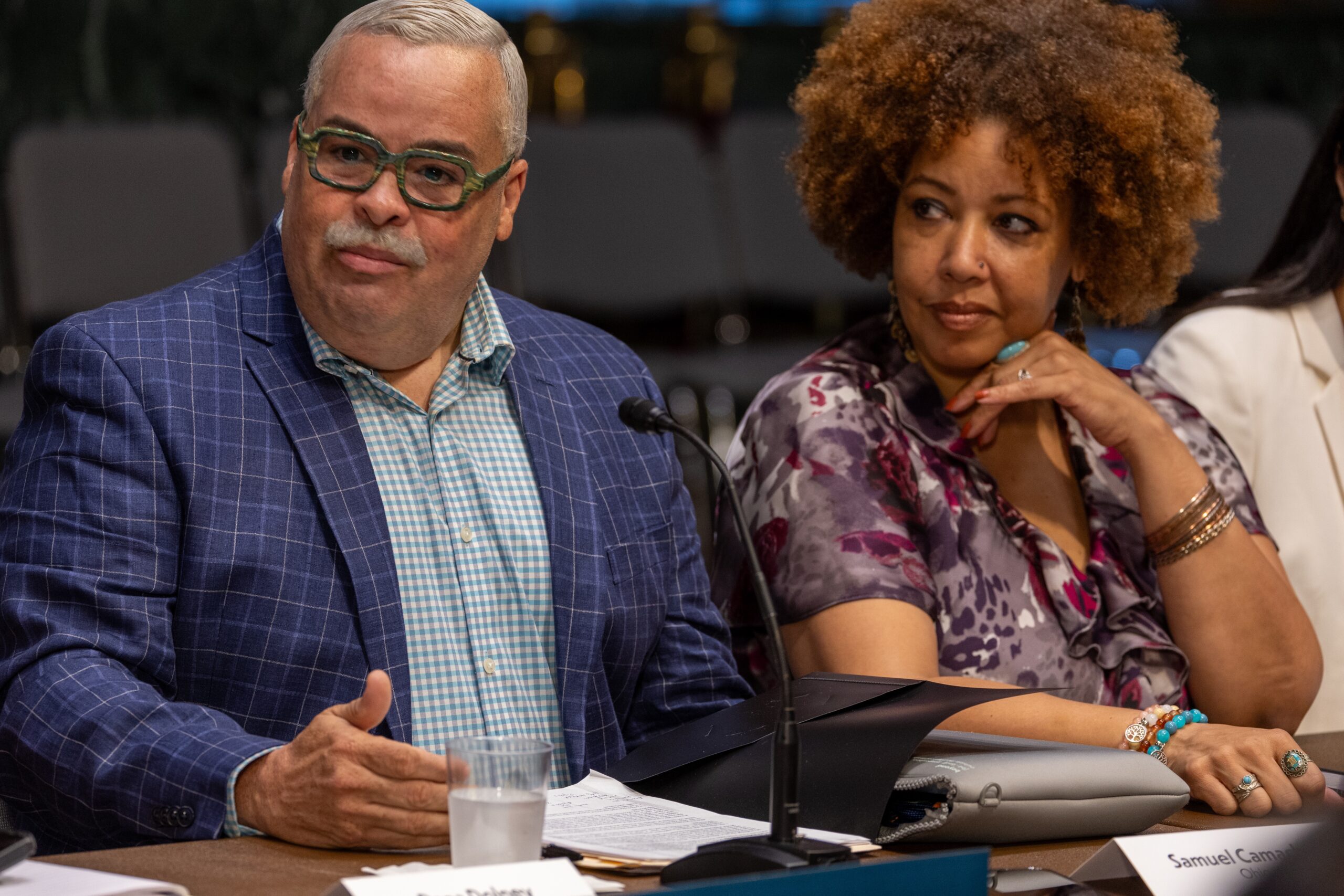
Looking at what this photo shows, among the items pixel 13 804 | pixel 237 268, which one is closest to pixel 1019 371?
pixel 237 268

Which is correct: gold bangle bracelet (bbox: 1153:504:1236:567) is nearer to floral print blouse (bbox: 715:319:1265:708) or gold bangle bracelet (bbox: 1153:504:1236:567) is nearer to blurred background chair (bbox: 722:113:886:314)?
floral print blouse (bbox: 715:319:1265:708)

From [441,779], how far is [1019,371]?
3.79ft

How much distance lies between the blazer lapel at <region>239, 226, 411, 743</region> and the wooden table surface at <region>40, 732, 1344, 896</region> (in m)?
0.36

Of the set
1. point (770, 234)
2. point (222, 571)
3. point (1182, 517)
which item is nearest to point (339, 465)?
point (222, 571)

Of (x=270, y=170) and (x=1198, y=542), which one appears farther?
(x=270, y=170)

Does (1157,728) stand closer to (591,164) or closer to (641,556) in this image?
(641,556)

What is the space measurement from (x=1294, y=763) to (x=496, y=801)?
0.90m

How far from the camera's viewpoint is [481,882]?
1055 mm

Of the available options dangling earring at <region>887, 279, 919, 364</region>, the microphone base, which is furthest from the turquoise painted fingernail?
the microphone base

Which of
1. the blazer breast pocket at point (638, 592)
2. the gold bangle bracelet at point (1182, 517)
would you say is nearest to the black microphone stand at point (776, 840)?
the blazer breast pocket at point (638, 592)

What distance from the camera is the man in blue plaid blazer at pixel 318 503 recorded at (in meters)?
1.48

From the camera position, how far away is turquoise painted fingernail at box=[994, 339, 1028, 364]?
2.18 m

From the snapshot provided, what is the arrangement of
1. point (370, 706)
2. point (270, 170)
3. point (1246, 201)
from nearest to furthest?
point (370, 706) → point (270, 170) → point (1246, 201)

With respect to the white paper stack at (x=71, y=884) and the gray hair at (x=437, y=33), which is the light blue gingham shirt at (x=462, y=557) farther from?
the white paper stack at (x=71, y=884)
